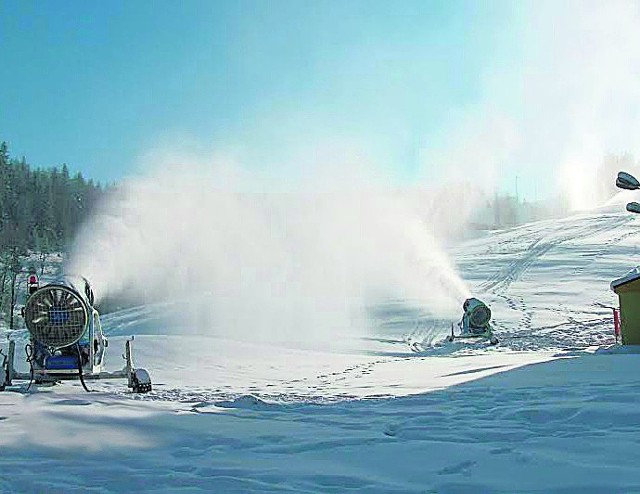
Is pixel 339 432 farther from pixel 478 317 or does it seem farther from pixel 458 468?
pixel 478 317

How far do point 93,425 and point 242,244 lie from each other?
174 ft

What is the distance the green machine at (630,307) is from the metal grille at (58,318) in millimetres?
15503

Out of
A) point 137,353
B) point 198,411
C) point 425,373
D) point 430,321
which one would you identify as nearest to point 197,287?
point 430,321

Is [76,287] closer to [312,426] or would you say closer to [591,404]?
[312,426]

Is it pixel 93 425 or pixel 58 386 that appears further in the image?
pixel 58 386

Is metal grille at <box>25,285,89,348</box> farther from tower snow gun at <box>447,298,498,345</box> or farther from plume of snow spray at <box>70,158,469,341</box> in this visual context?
tower snow gun at <box>447,298,498,345</box>

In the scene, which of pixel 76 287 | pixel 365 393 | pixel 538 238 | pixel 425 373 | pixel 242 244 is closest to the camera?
pixel 365 393

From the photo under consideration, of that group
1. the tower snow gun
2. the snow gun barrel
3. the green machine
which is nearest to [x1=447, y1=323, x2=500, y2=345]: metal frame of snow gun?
the tower snow gun

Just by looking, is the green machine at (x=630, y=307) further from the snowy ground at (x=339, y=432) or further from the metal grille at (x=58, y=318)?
the metal grille at (x=58, y=318)

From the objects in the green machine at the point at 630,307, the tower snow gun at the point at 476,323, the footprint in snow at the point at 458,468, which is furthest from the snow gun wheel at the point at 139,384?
the tower snow gun at the point at 476,323

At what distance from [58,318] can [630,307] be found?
16069 millimetres

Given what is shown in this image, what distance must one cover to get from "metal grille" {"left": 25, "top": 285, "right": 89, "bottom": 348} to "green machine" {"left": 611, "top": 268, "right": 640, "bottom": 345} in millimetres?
15503

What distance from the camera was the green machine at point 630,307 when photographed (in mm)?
18859

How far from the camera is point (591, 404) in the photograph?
269 inches
